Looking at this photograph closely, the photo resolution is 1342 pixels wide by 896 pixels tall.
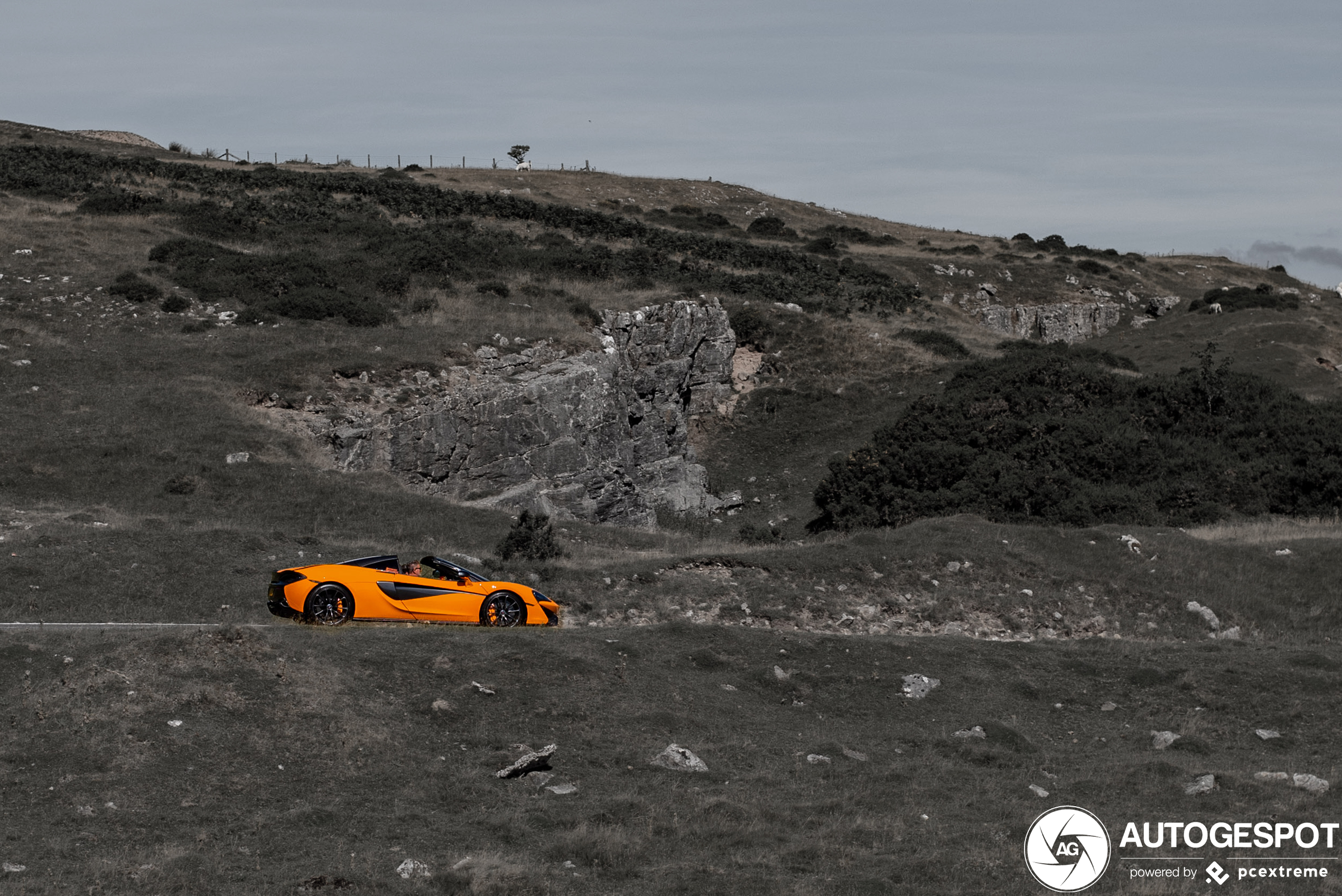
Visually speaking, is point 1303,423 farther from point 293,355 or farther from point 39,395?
point 39,395

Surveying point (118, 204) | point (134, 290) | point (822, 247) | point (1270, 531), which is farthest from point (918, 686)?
point (822, 247)

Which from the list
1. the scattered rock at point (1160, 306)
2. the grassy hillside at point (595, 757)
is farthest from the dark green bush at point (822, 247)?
the grassy hillside at point (595, 757)

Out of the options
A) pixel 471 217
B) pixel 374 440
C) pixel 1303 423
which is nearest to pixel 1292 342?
pixel 1303 423

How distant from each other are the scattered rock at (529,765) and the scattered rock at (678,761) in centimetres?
139

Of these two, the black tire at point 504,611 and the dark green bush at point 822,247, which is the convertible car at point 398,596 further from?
the dark green bush at point 822,247

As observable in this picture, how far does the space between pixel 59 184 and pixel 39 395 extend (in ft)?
96.2

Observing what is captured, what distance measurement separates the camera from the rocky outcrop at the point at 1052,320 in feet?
267

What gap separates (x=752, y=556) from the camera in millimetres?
27578

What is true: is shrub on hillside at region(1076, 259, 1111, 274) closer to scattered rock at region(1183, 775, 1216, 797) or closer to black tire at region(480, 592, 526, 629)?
black tire at region(480, 592, 526, 629)

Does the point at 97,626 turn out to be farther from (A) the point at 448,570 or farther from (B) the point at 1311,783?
(B) the point at 1311,783

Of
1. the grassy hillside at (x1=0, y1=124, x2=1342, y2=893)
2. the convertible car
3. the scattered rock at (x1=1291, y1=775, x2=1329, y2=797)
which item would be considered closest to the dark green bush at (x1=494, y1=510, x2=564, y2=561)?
the grassy hillside at (x1=0, y1=124, x2=1342, y2=893)

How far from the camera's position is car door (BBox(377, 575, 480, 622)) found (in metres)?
19.0

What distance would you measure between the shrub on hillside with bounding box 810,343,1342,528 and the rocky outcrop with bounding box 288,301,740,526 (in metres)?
7.42

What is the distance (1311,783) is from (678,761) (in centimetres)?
787
